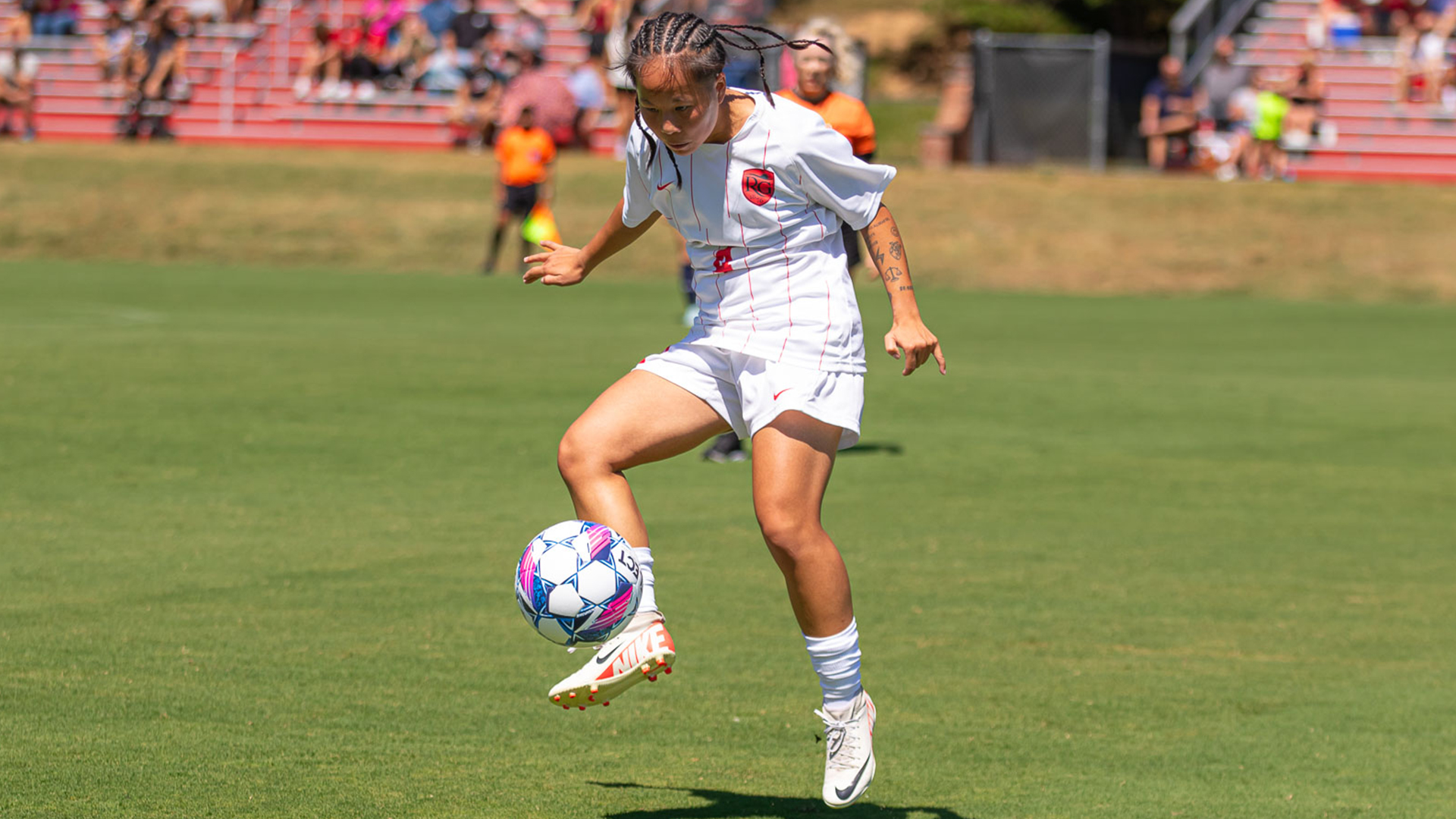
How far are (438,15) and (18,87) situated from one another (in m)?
8.46

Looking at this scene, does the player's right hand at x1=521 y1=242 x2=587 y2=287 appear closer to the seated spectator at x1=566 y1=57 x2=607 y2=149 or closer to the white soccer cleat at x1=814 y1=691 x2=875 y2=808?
the white soccer cleat at x1=814 y1=691 x2=875 y2=808

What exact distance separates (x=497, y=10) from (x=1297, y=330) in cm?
1963

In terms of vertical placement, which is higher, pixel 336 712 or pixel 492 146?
pixel 336 712

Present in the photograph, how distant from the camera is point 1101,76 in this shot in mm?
29469

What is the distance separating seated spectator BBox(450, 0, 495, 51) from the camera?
1304 inches

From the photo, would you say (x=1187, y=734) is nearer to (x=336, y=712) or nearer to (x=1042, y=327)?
(x=336, y=712)

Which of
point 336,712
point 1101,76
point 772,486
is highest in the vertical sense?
point 772,486

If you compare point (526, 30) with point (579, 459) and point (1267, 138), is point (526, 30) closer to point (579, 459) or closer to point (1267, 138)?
point (1267, 138)

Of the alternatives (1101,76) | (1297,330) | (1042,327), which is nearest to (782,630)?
(1042,327)

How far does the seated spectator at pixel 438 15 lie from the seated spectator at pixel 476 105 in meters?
1.52

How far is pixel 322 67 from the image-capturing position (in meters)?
34.4

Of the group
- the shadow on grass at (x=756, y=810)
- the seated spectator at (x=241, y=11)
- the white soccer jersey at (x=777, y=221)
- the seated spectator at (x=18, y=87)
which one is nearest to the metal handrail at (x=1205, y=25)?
the seated spectator at (x=241, y=11)

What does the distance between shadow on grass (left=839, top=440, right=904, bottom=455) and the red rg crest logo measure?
6852mm

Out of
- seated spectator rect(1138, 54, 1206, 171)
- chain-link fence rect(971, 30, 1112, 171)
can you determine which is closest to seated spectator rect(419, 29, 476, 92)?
chain-link fence rect(971, 30, 1112, 171)
